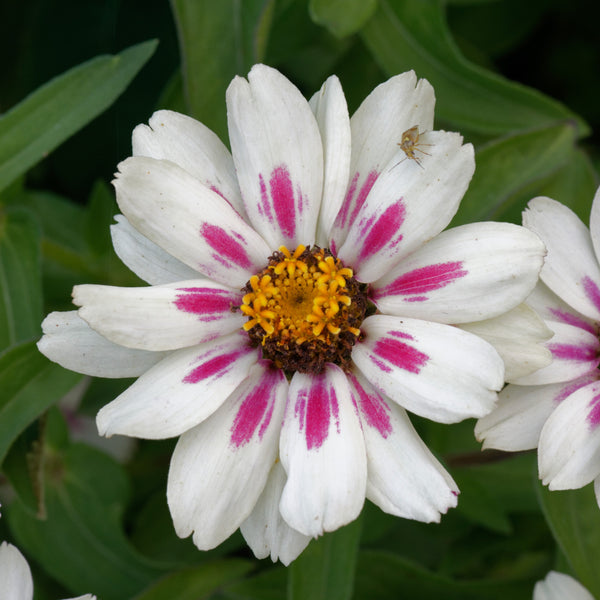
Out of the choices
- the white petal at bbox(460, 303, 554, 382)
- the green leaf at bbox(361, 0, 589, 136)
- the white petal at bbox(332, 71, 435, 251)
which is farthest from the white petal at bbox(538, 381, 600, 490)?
the green leaf at bbox(361, 0, 589, 136)

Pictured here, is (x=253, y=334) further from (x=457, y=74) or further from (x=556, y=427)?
(x=457, y=74)

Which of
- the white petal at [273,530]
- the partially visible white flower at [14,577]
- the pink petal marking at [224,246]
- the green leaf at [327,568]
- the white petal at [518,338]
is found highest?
the pink petal marking at [224,246]

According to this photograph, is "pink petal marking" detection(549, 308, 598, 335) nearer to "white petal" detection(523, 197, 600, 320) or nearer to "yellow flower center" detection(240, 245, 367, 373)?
"white petal" detection(523, 197, 600, 320)

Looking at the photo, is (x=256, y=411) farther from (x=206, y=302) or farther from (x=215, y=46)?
(x=215, y=46)

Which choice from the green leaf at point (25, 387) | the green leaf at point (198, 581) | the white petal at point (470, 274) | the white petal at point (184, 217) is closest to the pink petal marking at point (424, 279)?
the white petal at point (470, 274)

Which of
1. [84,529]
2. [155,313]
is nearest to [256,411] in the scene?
[155,313]

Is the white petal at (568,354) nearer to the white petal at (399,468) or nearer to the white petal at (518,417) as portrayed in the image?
the white petal at (518,417)

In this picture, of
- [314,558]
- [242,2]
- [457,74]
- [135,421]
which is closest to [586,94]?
[457,74]
